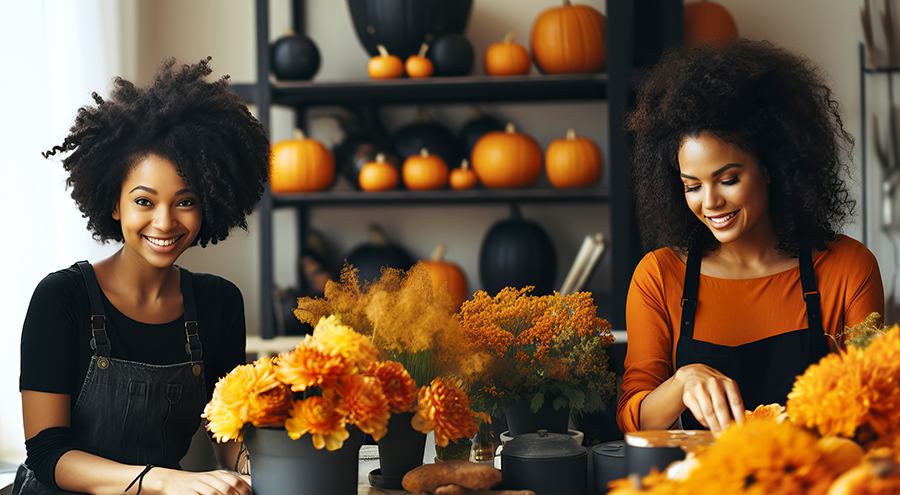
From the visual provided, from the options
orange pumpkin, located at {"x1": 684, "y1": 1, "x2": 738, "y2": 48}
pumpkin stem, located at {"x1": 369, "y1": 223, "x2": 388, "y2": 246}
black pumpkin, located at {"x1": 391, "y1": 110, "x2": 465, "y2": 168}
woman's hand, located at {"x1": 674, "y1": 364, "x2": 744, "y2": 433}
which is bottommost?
woman's hand, located at {"x1": 674, "y1": 364, "x2": 744, "y2": 433}

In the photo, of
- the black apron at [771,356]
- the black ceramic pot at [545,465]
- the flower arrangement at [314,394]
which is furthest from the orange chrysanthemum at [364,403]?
the black apron at [771,356]

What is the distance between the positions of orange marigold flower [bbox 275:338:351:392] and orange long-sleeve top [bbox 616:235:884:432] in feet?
2.22

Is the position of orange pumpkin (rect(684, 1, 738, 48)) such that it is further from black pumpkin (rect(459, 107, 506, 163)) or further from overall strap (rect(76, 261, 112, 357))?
overall strap (rect(76, 261, 112, 357))

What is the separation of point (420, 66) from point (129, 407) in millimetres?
1696

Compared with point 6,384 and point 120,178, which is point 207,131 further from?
point 6,384

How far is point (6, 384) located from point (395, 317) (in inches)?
60.1

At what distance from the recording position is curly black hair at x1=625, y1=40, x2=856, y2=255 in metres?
1.33

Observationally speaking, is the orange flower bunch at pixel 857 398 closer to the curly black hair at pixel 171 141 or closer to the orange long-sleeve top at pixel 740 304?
the orange long-sleeve top at pixel 740 304

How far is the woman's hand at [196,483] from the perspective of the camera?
96cm

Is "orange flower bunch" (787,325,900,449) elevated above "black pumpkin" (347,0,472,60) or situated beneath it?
situated beneath

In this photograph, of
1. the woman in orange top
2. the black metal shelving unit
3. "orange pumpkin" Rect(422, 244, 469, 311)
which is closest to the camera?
the woman in orange top

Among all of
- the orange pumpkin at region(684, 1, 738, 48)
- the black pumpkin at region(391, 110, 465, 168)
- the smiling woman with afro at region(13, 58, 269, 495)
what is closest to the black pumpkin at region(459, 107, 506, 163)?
the black pumpkin at region(391, 110, 465, 168)

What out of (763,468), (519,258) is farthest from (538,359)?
(519,258)

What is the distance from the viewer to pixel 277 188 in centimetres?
279
